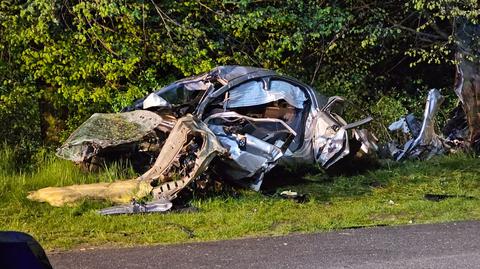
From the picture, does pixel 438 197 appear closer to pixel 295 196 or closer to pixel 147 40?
pixel 295 196

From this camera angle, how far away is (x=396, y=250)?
7066 mm

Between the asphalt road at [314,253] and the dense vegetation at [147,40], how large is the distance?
21.4 feet

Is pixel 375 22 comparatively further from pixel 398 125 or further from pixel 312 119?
pixel 312 119

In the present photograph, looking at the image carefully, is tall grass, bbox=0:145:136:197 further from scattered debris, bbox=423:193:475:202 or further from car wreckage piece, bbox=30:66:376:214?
scattered debris, bbox=423:193:475:202

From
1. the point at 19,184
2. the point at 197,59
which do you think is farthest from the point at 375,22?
the point at 19,184

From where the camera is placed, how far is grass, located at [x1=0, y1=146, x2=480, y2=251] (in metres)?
8.08

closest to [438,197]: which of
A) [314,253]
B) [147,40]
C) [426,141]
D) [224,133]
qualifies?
[224,133]

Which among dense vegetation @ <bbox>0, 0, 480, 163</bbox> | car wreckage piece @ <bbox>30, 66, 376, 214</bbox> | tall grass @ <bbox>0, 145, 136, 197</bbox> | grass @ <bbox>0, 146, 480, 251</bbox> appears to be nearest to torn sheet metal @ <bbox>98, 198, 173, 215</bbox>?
car wreckage piece @ <bbox>30, 66, 376, 214</bbox>

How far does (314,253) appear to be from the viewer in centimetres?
695

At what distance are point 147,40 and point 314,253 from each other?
7989mm

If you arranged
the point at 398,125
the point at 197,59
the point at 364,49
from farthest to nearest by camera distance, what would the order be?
1. the point at 364,49
2. the point at 398,125
3. the point at 197,59

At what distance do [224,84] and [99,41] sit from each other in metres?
Result: 3.27

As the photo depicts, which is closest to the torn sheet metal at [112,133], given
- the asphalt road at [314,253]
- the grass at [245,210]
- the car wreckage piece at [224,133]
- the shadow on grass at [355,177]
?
the car wreckage piece at [224,133]

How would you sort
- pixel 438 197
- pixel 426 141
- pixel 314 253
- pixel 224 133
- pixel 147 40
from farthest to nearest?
pixel 426 141
pixel 147 40
pixel 224 133
pixel 438 197
pixel 314 253
